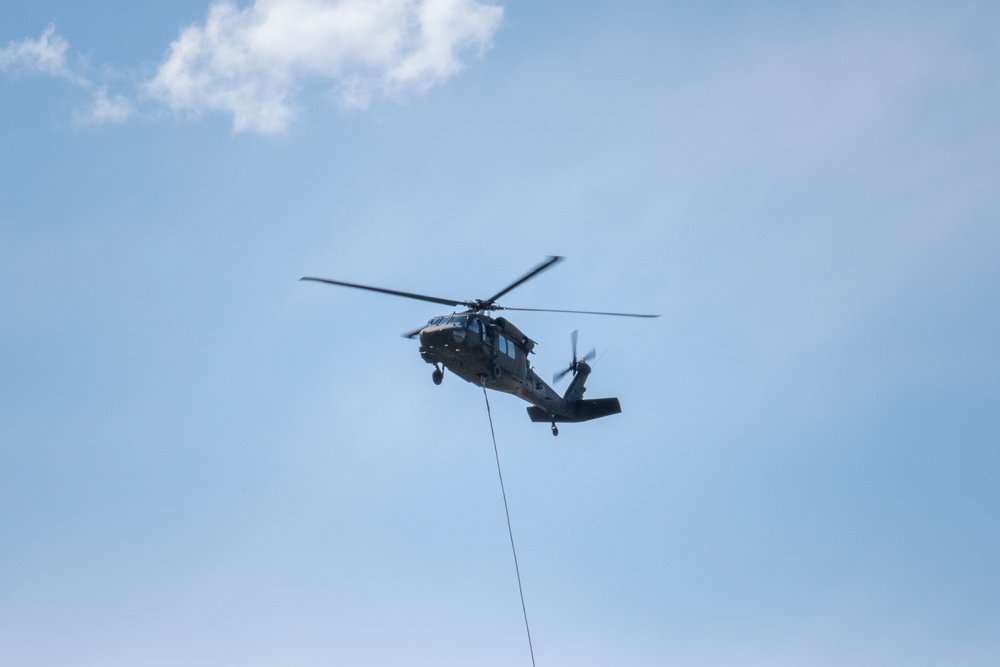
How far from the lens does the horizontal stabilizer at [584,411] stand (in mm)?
40281

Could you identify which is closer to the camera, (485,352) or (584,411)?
(485,352)

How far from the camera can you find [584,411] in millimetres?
40906

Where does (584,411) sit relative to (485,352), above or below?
above

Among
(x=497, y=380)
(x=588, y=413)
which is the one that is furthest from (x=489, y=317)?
(x=588, y=413)

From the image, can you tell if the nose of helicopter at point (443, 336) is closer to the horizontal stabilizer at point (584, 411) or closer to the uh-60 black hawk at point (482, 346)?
the uh-60 black hawk at point (482, 346)

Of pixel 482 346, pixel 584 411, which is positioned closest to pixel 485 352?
pixel 482 346

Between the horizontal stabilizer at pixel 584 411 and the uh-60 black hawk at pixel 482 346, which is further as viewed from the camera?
the horizontal stabilizer at pixel 584 411

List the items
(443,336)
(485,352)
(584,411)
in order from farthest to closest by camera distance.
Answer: (584,411) < (485,352) < (443,336)

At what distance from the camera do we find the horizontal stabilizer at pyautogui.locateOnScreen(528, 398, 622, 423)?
132 ft

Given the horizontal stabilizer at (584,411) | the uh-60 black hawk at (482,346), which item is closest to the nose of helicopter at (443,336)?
the uh-60 black hawk at (482,346)

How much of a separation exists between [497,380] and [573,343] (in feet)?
27.6

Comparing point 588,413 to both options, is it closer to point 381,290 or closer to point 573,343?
point 573,343

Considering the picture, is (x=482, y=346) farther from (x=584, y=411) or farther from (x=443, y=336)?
(x=584, y=411)

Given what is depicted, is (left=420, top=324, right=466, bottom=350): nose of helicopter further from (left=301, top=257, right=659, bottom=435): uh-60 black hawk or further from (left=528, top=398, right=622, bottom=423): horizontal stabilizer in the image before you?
(left=528, top=398, right=622, bottom=423): horizontal stabilizer
